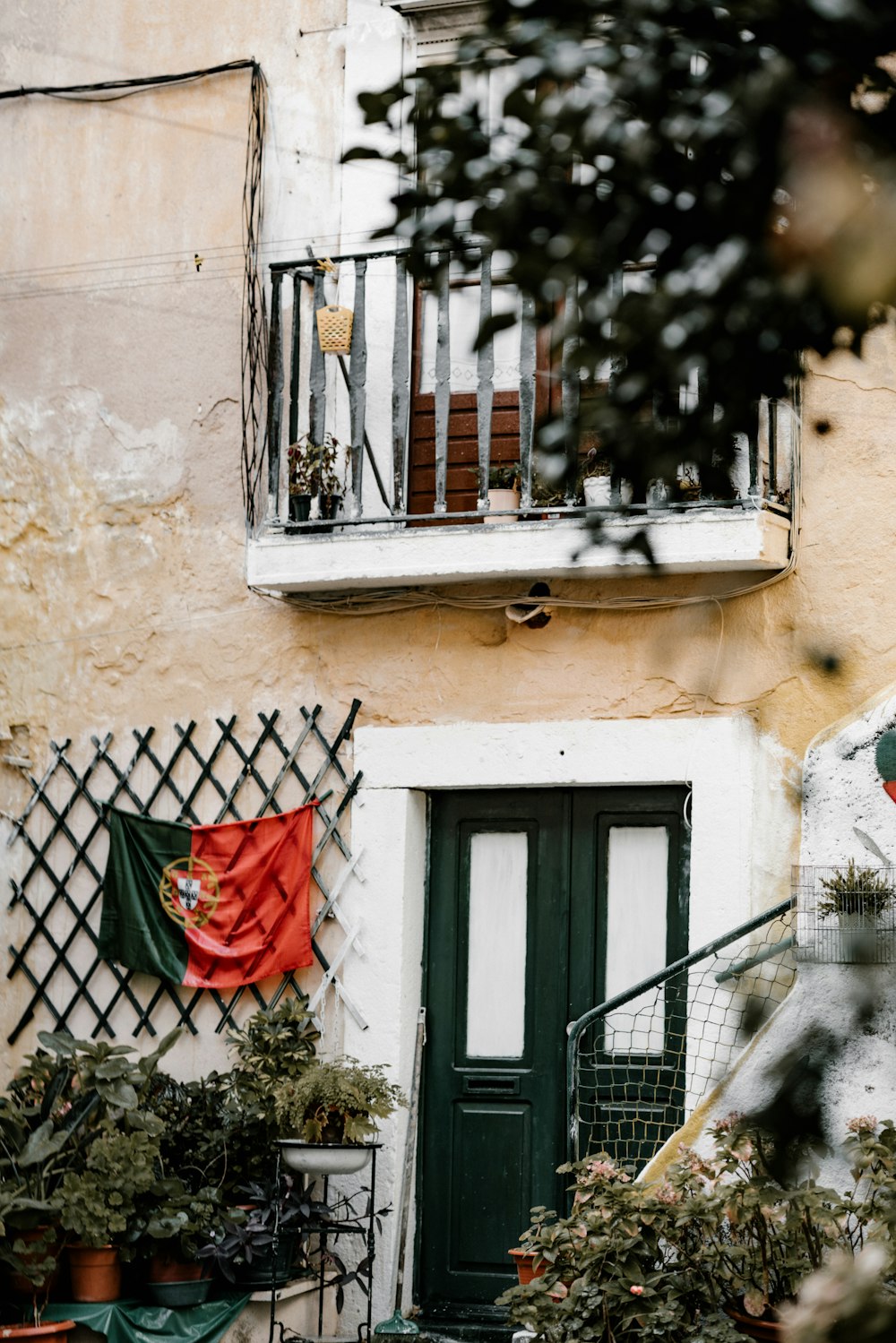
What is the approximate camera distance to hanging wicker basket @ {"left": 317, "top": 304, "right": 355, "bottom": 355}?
631cm

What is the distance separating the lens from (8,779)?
274 inches

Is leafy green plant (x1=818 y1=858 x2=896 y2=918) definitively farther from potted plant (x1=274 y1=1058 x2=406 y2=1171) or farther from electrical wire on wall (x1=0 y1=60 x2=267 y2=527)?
electrical wire on wall (x1=0 y1=60 x2=267 y2=527)

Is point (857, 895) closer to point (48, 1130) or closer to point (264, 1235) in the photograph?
point (264, 1235)

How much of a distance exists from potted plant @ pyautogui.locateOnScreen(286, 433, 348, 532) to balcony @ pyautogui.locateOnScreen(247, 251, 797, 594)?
0.02 metres

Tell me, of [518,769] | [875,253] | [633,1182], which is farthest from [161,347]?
[875,253]

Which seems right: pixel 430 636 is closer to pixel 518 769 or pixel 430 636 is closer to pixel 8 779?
pixel 518 769

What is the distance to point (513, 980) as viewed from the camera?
623 centimetres

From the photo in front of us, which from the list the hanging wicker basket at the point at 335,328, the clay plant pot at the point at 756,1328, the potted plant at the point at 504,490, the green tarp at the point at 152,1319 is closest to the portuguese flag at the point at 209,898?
the green tarp at the point at 152,1319

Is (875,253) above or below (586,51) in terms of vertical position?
below

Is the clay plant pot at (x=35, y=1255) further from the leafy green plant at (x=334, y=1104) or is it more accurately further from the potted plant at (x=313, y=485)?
the potted plant at (x=313, y=485)

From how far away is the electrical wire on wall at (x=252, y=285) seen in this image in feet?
22.0

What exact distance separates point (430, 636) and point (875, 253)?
5227 millimetres

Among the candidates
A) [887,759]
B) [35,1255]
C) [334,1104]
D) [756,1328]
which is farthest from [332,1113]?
[887,759]

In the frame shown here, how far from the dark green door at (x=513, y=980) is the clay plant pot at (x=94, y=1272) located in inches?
44.4
